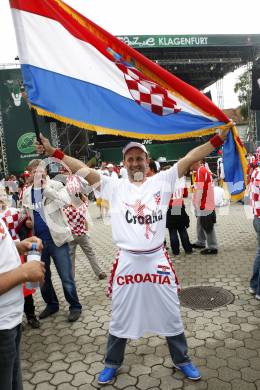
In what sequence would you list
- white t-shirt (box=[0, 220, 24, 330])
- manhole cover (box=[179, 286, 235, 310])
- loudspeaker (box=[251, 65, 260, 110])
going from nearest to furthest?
white t-shirt (box=[0, 220, 24, 330])
manhole cover (box=[179, 286, 235, 310])
loudspeaker (box=[251, 65, 260, 110])

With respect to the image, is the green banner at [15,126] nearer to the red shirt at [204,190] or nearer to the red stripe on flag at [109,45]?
the red shirt at [204,190]

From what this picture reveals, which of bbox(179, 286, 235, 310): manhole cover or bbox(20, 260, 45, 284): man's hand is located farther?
bbox(179, 286, 235, 310): manhole cover

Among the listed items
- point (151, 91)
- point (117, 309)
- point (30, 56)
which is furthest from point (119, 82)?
point (117, 309)

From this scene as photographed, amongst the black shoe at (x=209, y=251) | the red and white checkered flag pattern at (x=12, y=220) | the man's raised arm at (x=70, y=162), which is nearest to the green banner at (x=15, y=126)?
the black shoe at (x=209, y=251)

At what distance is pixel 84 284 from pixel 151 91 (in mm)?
3633

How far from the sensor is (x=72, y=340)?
397 centimetres

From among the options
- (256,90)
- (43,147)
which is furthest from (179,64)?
(43,147)

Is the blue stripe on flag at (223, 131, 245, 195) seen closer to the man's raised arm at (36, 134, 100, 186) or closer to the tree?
the man's raised arm at (36, 134, 100, 186)

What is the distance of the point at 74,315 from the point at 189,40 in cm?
2084

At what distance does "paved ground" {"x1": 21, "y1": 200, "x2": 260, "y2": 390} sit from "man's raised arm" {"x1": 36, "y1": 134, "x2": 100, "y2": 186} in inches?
70.9

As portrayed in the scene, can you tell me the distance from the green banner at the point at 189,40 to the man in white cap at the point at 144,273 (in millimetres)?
18861

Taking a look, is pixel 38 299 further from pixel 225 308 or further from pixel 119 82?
pixel 119 82

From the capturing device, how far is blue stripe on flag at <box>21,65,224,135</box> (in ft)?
10.8

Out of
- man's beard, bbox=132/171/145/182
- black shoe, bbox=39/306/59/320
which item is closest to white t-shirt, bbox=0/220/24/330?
man's beard, bbox=132/171/145/182
